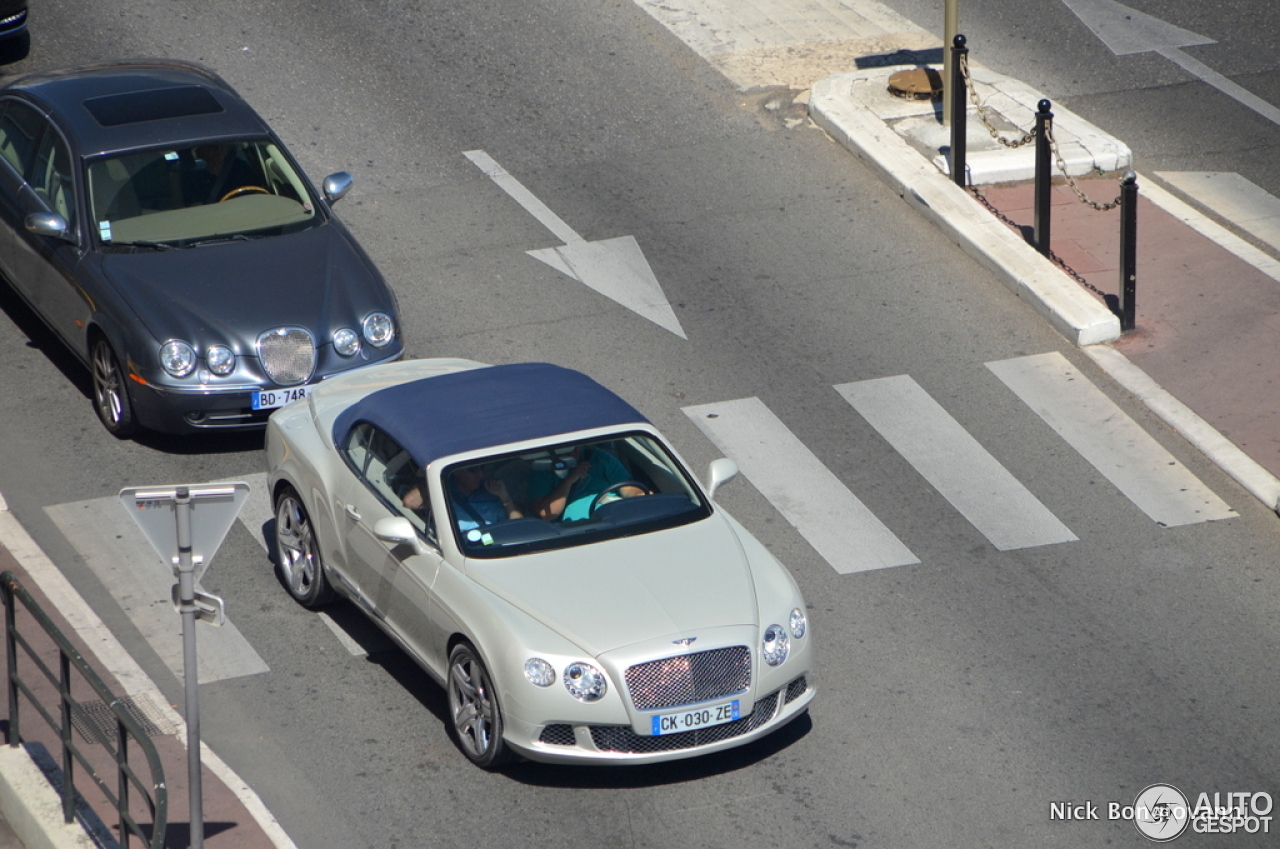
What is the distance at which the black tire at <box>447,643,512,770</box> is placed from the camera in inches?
321

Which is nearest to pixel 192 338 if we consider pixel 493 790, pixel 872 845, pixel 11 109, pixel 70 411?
pixel 70 411

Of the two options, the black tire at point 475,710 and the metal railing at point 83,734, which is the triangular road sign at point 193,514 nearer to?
the metal railing at point 83,734

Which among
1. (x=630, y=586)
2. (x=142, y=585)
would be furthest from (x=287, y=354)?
(x=630, y=586)

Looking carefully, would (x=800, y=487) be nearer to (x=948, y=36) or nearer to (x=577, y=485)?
(x=577, y=485)

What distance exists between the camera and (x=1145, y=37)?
18.8m

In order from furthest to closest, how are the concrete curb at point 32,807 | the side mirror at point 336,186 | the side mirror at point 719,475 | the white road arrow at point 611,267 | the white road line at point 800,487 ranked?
the white road arrow at point 611,267 → the side mirror at point 336,186 → the white road line at point 800,487 → the side mirror at point 719,475 → the concrete curb at point 32,807

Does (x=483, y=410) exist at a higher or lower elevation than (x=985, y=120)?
higher

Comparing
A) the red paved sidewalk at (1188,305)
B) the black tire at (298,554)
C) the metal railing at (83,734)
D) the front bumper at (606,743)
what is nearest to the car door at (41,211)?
the black tire at (298,554)

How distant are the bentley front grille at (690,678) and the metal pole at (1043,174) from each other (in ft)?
24.0

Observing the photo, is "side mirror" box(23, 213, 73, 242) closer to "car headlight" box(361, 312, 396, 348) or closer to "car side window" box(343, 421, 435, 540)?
"car headlight" box(361, 312, 396, 348)

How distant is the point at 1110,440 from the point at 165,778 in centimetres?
707

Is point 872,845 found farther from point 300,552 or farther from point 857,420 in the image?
point 857,420

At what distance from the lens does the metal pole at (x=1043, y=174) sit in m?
14.0

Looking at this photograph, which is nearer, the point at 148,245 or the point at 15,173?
the point at 148,245
